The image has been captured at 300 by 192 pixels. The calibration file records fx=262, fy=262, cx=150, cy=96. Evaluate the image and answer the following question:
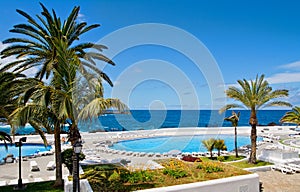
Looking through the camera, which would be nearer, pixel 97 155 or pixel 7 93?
pixel 7 93

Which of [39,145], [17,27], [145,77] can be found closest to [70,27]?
[17,27]

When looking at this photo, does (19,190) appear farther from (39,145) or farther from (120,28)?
(39,145)

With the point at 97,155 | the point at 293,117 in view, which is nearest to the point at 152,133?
the point at 97,155

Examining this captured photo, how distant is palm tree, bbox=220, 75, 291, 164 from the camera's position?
56.1ft

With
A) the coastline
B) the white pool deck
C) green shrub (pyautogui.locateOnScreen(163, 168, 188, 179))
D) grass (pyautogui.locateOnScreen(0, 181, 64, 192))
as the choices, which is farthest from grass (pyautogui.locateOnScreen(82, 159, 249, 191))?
the coastline

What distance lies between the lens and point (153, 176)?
11.1 metres

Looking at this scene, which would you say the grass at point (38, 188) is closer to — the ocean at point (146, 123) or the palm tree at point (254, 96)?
the ocean at point (146, 123)

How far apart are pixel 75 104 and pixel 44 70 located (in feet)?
14.4

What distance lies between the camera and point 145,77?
1520 centimetres

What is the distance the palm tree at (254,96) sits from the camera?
1709 centimetres

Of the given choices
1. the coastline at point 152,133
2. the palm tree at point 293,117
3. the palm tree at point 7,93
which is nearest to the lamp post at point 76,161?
the palm tree at point 7,93

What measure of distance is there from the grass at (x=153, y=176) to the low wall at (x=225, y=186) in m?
0.45

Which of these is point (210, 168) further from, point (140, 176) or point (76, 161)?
point (76, 161)

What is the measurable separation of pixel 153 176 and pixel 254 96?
382 inches
